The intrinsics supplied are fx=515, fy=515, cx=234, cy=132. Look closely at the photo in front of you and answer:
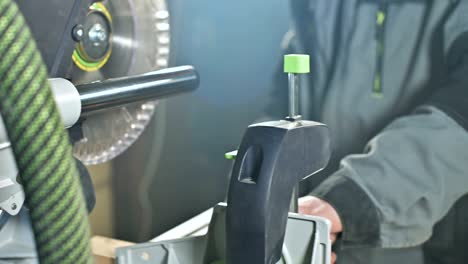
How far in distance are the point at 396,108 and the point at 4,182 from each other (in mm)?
926

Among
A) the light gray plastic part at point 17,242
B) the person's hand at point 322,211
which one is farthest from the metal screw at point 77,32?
the person's hand at point 322,211

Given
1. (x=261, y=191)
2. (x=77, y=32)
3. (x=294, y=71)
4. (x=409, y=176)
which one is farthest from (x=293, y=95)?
(x=409, y=176)

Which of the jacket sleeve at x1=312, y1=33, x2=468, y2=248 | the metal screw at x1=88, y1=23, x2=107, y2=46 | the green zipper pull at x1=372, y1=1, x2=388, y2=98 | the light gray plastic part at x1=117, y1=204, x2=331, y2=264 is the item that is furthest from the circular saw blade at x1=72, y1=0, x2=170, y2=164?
the green zipper pull at x1=372, y1=1, x2=388, y2=98

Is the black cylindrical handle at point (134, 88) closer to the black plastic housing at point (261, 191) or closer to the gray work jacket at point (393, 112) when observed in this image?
the black plastic housing at point (261, 191)

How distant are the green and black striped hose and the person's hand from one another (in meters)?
0.46

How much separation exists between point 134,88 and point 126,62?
15 centimetres

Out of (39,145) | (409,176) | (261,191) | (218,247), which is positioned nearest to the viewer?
(39,145)

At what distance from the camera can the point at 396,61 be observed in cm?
115

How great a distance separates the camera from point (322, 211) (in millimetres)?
742

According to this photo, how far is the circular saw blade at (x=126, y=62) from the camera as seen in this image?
688mm

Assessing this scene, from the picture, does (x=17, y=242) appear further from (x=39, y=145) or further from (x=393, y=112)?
(x=393, y=112)

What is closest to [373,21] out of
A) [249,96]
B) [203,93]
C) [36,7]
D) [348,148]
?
[348,148]

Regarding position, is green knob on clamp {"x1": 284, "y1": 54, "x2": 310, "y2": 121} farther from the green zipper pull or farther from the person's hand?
the green zipper pull

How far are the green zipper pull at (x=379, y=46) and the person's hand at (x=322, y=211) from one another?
49cm
